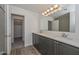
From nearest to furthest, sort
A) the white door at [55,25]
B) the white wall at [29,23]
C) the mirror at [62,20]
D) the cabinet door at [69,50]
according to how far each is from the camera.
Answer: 1. the cabinet door at [69,50]
2. the mirror at [62,20]
3. the white door at [55,25]
4. the white wall at [29,23]

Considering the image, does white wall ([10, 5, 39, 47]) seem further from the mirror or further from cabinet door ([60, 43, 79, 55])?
cabinet door ([60, 43, 79, 55])

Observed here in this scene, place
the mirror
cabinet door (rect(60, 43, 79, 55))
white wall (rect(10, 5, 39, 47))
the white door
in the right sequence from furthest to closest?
white wall (rect(10, 5, 39, 47))
the white door
the mirror
cabinet door (rect(60, 43, 79, 55))

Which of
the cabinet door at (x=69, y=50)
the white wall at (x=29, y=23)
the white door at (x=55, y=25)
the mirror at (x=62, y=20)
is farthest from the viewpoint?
the white wall at (x=29, y=23)

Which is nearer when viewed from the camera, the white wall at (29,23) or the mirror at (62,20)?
the mirror at (62,20)

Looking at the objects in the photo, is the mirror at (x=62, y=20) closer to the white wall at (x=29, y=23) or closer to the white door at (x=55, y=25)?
the white door at (x=55, y=25)

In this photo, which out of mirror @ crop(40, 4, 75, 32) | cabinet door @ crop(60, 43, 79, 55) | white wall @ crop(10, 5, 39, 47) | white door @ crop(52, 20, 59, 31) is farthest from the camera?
white wall @ crop(10, 5, 39, 47)

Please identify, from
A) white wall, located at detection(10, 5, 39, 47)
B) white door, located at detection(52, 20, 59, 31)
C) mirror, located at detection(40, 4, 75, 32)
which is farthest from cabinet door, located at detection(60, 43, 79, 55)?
white wall, located at detection(10, 5, 39, 47)

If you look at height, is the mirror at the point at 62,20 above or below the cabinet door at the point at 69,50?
above

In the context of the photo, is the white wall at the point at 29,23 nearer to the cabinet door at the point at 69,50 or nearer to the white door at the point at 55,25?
the white door at the point at 55,25

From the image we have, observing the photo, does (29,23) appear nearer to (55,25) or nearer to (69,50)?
(55,25)

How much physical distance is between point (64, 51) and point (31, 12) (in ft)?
10.4

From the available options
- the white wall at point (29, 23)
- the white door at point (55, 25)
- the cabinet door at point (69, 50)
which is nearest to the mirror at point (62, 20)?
the white door at point (55, 25)

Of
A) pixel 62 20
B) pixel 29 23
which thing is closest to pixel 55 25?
pixel 62 20
